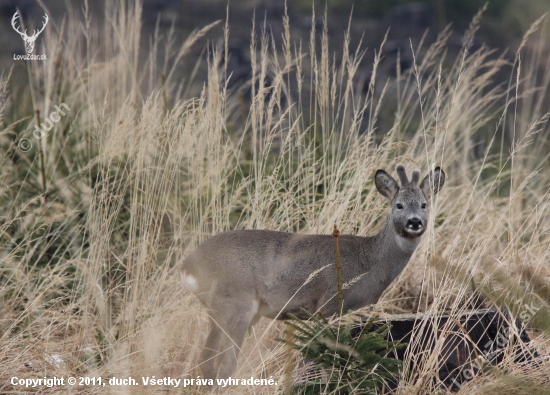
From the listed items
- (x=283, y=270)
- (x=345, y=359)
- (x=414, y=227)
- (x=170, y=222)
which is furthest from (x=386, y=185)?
(x=170, y=222)

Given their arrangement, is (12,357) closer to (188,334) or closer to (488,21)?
(188,334)

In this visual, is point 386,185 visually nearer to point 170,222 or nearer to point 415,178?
point 415,178

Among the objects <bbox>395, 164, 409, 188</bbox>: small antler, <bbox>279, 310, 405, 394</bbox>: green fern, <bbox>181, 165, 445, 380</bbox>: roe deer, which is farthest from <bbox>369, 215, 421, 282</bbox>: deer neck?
<bbox>279, 310, 405, 394</bbox>: green fern

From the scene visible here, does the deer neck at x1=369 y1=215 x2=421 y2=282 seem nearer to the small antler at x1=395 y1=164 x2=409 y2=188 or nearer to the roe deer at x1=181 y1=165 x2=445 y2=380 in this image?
the roe deer at x1=181 y1=165 x2=445 y2=380

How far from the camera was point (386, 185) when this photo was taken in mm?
4852

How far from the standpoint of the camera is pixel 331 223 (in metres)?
5.35

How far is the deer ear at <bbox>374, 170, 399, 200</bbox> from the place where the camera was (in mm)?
4805

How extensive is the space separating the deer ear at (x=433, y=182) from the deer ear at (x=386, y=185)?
0.18m

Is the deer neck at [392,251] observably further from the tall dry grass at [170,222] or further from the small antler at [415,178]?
the small antler at [415,178]

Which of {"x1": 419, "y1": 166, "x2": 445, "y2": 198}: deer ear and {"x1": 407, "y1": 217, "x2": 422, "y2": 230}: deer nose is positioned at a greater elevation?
{"x1": 419, "y1": 166, "x2": 445, "y2": 198}: deer ear

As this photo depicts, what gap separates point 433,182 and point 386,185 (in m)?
0.31

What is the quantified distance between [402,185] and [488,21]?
49.6 feet

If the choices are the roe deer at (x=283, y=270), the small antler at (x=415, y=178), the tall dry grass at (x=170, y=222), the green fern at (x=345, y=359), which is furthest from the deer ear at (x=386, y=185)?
the green fern at (x=345, y=359)

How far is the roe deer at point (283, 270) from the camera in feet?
14.5
